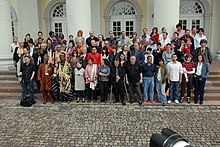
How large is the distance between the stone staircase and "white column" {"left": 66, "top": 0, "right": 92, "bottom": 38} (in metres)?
3.27

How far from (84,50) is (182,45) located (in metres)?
3.54

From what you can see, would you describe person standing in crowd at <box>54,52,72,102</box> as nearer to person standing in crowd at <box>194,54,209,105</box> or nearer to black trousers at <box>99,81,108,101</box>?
black trousers at <box>99,81,108,101</box>

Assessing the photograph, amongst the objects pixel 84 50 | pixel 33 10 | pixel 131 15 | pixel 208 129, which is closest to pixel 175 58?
pixel 208 129

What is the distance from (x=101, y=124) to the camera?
6.39m

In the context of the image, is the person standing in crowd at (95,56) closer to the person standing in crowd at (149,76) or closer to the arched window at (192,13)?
the person standing in crowd at (149,76)

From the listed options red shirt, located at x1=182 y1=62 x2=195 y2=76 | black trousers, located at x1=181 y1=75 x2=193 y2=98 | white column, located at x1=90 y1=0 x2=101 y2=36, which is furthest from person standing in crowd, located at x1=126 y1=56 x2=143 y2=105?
white column, located at x1=90 y1=0 x2=101 y2=36

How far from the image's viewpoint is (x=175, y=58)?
7.73m

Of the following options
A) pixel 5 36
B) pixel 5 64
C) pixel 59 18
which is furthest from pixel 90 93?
pixel 59 18

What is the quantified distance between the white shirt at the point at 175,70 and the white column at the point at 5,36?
741 centimetres

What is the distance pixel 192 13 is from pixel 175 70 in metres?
8.04

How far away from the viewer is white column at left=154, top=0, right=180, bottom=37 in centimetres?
987

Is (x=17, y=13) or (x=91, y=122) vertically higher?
(x=17, y=13)

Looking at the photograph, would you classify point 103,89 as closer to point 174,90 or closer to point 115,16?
point 174,90

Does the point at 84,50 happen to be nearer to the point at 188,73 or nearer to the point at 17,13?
the point at 188,73
